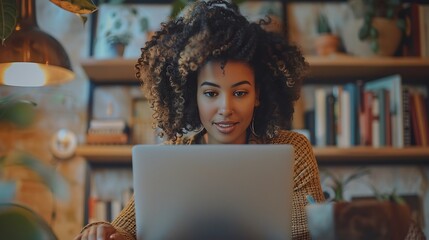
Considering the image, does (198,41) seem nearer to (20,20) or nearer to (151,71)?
(151,71)

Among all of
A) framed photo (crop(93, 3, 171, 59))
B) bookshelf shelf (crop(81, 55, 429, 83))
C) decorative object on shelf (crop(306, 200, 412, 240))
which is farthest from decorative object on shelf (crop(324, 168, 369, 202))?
decorative object on shelf (crop(306, 200, 412, 240))

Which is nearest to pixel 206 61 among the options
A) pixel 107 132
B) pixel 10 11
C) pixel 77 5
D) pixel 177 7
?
pixel 77 5

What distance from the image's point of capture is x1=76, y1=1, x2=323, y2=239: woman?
4.45ft

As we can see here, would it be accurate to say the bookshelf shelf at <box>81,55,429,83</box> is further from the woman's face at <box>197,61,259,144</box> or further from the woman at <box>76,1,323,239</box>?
the woman's face at <box>197,61,259,144</box>

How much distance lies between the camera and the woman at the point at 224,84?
1.36 meters

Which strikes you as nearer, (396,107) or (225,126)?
(225,126)

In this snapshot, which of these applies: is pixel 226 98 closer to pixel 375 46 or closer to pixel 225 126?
pixel 225 126

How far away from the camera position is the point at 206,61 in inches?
53.9

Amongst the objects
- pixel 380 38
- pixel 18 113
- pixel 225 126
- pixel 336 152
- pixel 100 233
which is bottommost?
pixel 100 233

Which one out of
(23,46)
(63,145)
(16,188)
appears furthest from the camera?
(63,145)

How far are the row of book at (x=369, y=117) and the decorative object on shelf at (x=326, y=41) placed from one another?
17 centimetres

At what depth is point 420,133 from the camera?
2.39 m

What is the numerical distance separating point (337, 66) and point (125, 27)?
3.06 ft

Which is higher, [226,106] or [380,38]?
[380,38]
